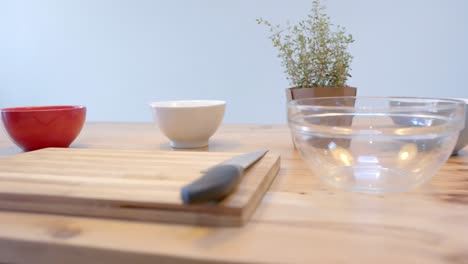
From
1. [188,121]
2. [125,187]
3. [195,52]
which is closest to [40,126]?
[188,121]

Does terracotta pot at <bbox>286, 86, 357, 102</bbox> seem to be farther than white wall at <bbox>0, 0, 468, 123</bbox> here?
No

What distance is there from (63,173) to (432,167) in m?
0.46

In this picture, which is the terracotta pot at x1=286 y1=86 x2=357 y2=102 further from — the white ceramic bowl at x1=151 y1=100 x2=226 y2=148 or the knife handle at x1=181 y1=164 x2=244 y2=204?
the knife handle at x1=181 y1=164 x2=244 y2=204

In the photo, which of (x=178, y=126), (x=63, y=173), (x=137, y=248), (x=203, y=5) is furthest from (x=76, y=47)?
(x=137, y=248)

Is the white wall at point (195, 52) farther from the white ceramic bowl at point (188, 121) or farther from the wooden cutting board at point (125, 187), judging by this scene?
the wooden cutting board at point (125, 187)

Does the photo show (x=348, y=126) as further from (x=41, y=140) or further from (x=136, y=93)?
(x=136, y=93)

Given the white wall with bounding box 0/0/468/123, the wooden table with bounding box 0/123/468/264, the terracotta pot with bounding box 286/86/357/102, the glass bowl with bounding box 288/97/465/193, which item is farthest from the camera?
the white wall with bounding box 0/0/468/123

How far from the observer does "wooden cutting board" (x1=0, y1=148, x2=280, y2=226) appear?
343mm

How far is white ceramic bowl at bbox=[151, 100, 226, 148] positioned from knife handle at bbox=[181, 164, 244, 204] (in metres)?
0.36

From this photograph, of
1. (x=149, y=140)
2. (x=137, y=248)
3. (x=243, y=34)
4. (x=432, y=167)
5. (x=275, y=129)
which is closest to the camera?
(x=137, y=248)

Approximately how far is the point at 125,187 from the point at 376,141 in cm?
31

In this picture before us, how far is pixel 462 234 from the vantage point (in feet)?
1.02

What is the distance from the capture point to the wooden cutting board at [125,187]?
343 mm

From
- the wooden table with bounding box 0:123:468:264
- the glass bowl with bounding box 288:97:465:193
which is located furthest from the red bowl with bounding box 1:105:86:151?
the glass bowl with bounding box 288:97:465:193
